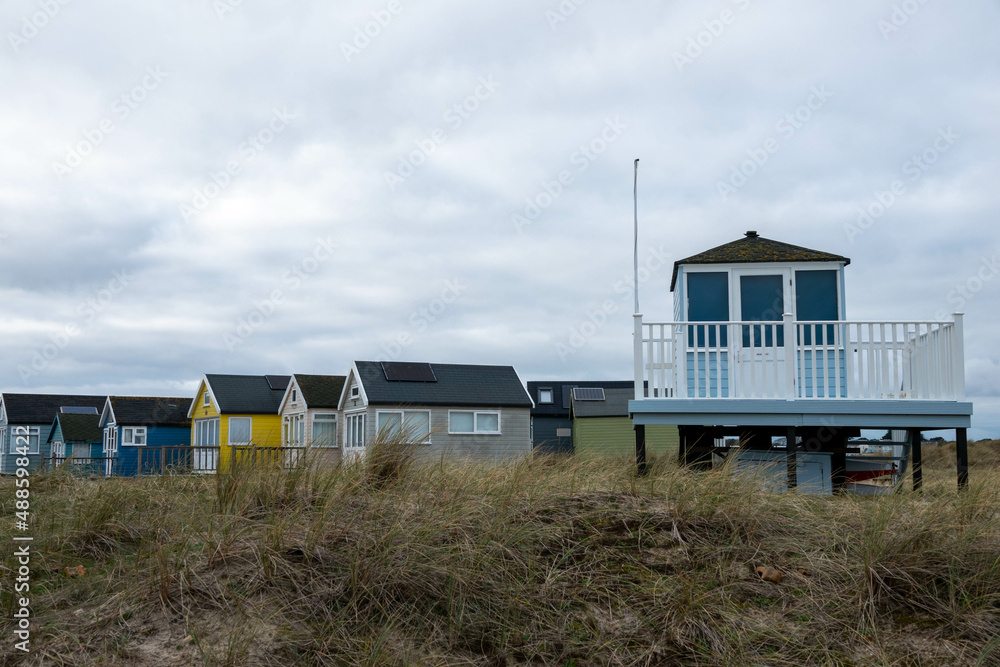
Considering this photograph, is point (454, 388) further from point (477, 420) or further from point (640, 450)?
point (640, 450)

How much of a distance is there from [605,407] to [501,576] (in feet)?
108

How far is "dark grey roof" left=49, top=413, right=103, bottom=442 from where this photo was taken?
155 feet

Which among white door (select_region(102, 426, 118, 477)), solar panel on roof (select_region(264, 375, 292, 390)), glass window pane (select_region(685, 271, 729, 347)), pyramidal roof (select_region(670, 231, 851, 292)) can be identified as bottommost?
white door (select_region(102, 426, 118, 477))

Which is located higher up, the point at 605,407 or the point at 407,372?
the point at 407,372

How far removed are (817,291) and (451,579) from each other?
34.3ft

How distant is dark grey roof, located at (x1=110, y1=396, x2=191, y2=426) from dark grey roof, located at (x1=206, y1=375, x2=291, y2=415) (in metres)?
6.59

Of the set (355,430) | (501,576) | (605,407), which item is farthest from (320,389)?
(501,576)

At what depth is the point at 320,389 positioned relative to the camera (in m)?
33.5

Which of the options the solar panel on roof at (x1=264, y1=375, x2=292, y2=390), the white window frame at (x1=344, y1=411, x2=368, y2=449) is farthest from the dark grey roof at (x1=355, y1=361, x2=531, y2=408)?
the solar panel on roof at (x1=264, y1=375, x2=292, y2=390)

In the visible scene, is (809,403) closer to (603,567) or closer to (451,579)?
(603,567)

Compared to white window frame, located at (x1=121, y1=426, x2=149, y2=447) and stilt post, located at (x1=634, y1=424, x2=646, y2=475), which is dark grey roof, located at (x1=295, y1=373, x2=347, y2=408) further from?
stilt post, located at (x1=634, y1=424, x2=646, y2=475)

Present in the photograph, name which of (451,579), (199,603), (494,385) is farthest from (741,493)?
(494,385)

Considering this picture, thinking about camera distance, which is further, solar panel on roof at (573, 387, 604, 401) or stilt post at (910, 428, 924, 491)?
solar panel on roof at (573, 387, 604, 401)

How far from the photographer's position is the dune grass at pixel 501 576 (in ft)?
17.2
